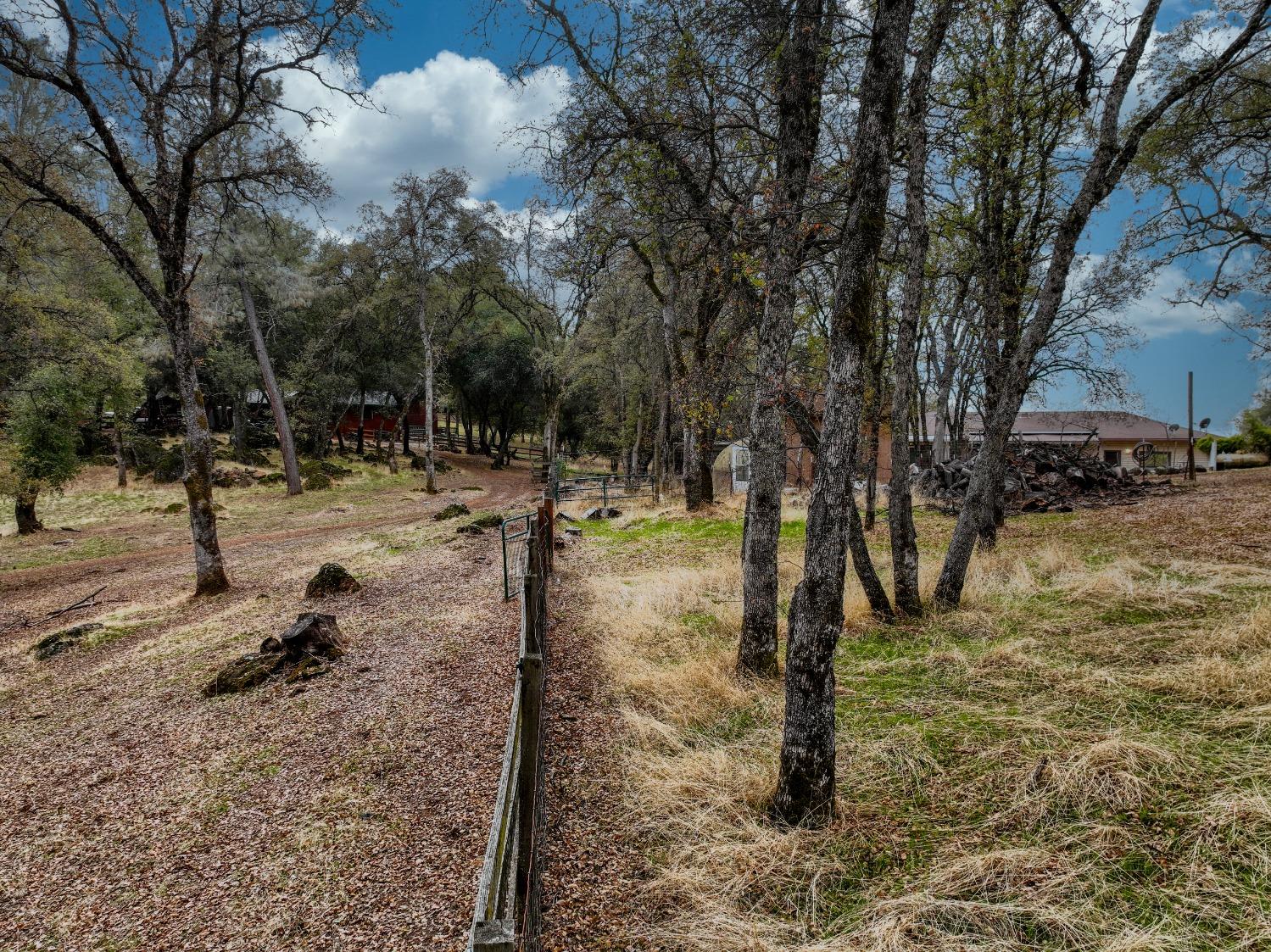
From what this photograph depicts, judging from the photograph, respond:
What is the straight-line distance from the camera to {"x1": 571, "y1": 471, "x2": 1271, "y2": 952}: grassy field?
8.18 feet

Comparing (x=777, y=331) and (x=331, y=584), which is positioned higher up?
(x=777, y=331)

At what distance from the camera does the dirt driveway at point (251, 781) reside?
3.21 metres

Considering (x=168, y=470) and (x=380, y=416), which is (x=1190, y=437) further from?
(x=380, y=416)

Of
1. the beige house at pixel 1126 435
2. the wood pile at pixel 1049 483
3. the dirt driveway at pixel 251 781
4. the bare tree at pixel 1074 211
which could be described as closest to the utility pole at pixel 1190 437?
the wood pile at pixel 1049 483

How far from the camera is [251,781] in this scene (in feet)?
14.5

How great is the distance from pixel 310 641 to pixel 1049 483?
1928cm

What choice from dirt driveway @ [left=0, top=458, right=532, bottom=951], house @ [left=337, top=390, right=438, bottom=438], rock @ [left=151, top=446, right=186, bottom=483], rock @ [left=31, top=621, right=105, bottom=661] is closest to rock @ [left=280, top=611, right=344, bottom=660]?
dirt driveway @ [left=0, top=458, right=532, bottom=951]

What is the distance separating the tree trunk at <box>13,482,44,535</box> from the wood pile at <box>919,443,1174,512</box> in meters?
24.7

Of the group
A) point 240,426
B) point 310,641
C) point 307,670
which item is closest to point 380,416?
point 240,426

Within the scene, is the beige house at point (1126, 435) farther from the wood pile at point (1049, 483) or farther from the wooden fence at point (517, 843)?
the wooden fence at point (517, 843)

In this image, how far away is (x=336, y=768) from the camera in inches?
175

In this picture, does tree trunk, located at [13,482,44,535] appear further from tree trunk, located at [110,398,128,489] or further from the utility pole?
the utility pole

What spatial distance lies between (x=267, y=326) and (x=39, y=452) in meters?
16.5

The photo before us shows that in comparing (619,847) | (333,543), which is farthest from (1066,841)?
(333,543)
